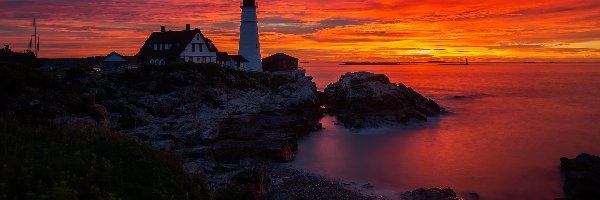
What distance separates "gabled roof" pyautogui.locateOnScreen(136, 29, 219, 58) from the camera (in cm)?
6028

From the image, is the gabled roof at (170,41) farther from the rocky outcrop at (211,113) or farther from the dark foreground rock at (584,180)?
the dark foreground rock at (584,180)

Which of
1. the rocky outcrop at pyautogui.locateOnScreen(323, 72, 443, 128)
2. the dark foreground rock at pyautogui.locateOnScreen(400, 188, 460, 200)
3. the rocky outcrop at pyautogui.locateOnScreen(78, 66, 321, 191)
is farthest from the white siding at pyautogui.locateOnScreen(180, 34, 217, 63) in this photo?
the dark foreground rock at pyautogui.locateOnScreen(400, 188, 460, 200)

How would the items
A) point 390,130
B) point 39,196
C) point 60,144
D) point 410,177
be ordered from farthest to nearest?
point 390,130, point 410,177, point 60,144, point 39,196

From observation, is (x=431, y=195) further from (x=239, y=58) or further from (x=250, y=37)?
(x=250, y=37)

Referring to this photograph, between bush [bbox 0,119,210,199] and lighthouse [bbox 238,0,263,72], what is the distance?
54.6m

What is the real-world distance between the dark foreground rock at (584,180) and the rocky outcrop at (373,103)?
22.5m

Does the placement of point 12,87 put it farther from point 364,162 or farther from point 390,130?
point 390,130

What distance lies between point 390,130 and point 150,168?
122 feet

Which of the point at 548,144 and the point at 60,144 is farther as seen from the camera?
the point at 548,144

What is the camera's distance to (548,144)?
41875 millimetres

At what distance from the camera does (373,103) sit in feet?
171

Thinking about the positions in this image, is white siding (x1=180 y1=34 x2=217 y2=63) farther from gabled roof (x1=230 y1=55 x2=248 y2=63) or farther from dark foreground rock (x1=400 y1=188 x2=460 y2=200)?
dark foreground rock (x1=400 y1=188 x2=460 y2=200)

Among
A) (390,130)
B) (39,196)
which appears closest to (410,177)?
(390,130)

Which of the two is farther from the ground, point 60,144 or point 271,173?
point 60,144
